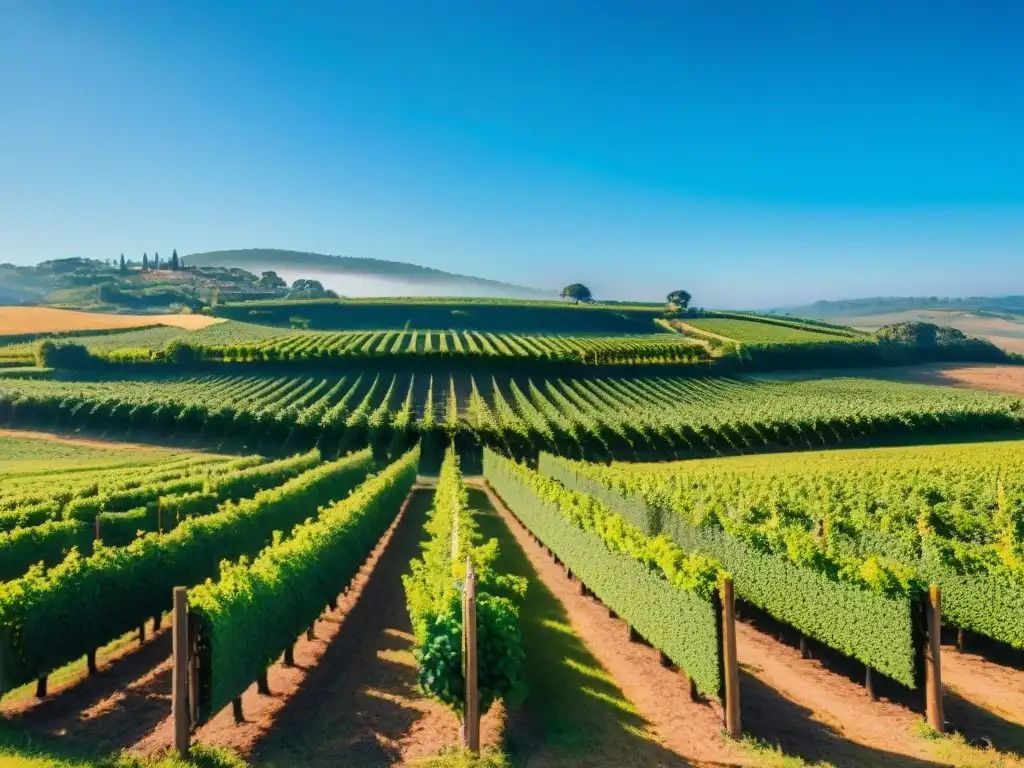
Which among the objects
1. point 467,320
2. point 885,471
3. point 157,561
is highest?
point 467,320

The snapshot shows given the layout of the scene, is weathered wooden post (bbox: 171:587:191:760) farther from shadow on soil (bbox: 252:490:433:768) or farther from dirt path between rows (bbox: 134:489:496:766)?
shadow on soil (bbox: 252:490:433:768)

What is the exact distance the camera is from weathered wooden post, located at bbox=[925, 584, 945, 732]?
10898 mm

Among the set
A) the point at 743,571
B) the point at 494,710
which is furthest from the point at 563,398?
the point at 494,710

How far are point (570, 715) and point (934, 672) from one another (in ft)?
19.1

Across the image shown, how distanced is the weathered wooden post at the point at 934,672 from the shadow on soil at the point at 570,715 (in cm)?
446

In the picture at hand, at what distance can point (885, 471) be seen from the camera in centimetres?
3547

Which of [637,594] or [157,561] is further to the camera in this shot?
[157,561]

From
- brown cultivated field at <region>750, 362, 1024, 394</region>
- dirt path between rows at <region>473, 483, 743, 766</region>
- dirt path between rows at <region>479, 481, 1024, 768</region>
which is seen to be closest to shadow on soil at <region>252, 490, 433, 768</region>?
dirt path between rows at <region>473, 483, 743, 766</region>

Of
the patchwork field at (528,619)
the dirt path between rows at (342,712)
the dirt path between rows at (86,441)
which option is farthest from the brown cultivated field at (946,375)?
the dirt path between rows at (342,712)

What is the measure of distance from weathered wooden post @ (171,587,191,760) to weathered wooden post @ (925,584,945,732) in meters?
11.3

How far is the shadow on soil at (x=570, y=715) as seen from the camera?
9734 mm

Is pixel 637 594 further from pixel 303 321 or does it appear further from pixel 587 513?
pixel 303 321

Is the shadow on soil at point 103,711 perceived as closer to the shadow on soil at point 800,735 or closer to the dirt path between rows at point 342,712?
the dirt path between rows at point 342,712

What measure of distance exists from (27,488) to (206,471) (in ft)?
28.9
